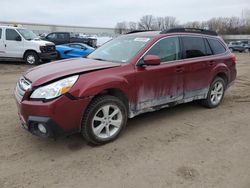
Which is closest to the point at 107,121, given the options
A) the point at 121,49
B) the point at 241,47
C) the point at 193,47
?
the point at 121,49

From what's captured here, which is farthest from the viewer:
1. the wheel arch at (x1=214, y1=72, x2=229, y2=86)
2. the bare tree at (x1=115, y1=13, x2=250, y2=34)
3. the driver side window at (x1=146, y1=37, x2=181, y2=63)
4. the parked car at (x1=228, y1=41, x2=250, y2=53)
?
the bare tree at (x1=115, y1=13, x2=250, y2=34)

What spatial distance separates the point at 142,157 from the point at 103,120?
81 cm

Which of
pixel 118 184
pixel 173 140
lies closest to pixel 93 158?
pixel 118 184

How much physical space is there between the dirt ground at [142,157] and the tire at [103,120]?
15 cm

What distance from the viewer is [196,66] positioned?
5348 millimetres

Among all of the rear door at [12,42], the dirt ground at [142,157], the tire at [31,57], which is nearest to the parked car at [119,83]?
the dirt ground at [142,157]

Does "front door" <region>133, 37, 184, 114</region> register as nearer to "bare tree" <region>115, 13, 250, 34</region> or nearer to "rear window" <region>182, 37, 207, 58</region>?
"rear window" <region>182, 37, 207, 58</region>

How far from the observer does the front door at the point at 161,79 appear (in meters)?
4.46

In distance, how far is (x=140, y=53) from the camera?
448 cm

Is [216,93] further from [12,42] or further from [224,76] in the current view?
[12,42]

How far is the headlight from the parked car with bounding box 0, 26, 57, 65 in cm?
1028

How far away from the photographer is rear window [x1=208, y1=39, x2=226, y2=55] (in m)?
5.98

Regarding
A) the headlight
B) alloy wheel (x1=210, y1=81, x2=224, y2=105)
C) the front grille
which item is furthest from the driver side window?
the front grille

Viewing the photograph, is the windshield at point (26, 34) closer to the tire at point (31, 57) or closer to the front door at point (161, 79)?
the tire at point (31, 57)
